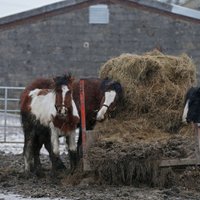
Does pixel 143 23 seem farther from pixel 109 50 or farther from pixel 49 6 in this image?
pixel 49 6

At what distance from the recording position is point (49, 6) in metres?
25.4

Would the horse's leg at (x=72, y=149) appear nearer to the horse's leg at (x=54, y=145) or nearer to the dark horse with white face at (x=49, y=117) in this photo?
the dark horse with white face at (x=49, y=117)

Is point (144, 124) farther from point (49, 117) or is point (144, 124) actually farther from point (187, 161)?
point (49, 117)

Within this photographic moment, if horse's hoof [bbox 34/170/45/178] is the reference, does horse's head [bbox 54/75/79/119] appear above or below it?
above

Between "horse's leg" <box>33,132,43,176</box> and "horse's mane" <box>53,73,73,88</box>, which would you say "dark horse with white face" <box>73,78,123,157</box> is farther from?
"horse's mane" <box>53,73,73,88</box>

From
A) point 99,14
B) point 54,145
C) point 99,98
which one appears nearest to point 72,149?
point 54,145

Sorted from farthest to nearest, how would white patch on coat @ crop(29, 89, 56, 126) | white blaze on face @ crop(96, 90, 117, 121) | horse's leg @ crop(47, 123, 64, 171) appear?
1. white blaze on face @ crop(96, 90, 117, 121)
2. white patch on coat @ crop(29, 89, 56, 126)
3. horse's leg @ crop(47, 123, 64, 171)

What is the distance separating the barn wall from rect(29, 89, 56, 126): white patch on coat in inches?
551

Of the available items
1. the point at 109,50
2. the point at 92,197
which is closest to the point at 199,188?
the point at 92,197

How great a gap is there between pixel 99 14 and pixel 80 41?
1.33 meters

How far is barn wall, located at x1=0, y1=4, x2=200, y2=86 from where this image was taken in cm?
2591

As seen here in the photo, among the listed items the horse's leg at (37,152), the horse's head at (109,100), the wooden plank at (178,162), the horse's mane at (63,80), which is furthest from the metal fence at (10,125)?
the wooden plank at (178,162)

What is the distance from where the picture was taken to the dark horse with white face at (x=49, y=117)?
10992 mm

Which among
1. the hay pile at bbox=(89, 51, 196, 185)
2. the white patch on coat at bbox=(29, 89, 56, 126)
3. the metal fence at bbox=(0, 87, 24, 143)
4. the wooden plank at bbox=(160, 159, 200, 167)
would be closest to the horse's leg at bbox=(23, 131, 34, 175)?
the white patch on coat at bbox=(29, 89, 56, 126)
